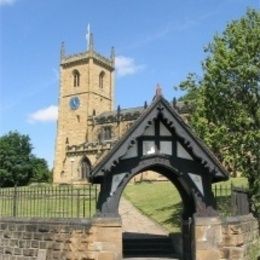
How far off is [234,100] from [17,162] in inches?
2312

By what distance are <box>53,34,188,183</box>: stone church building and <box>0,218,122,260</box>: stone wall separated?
60.8 m

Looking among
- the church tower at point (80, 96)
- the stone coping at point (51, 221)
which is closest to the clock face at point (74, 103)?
the church tower at point (80, 96)

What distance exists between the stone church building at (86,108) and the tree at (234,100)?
53808mm

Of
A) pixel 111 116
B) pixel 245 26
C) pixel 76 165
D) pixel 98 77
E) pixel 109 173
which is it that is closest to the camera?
pixel 109 173

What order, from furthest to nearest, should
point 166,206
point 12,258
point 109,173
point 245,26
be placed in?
point 166,206
point 245,26
point 12,258
point 109,173

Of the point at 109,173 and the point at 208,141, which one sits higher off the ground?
the point at 208,141

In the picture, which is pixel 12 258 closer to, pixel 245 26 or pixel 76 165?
pixel 245 26

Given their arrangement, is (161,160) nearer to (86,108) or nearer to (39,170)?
(39,170)

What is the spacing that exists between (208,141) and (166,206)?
27.1 feet

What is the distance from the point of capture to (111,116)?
258 feet

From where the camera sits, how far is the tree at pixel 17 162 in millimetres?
73375

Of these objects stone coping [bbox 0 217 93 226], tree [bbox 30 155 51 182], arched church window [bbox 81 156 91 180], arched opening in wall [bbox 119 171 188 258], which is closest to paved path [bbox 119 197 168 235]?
arched opening in wall [bbox 119 171 188 258]

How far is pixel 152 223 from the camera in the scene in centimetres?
2248

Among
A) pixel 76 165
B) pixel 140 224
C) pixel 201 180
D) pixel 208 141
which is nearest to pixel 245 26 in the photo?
pixel 208 141
